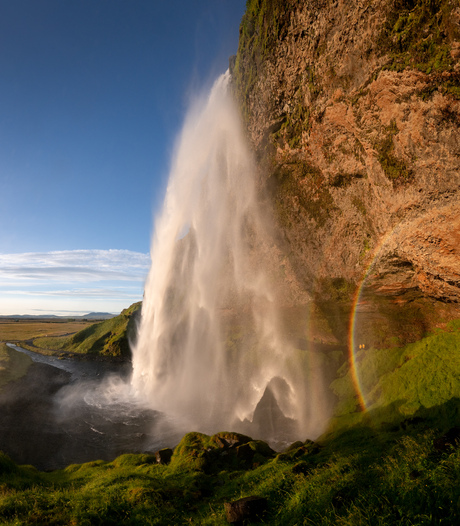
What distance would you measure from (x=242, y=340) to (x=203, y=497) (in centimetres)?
2536

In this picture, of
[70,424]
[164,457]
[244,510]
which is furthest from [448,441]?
[70,424]

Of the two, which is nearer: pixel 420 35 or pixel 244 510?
pixel 244 510

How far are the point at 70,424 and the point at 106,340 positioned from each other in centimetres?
4049

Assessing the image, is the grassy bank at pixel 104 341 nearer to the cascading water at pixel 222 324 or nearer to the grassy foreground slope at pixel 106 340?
the grassy foreground slope at pixel 106 340

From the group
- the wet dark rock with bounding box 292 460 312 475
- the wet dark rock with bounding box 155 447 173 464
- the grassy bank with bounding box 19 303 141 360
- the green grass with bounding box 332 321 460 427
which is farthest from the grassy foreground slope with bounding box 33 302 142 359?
the wet dark rock with bounding box 292 460 312 475

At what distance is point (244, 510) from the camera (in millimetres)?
7199

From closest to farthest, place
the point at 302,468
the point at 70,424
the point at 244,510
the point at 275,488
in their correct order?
the point at 244,510
the point at 275,488
the point at 302,468
the point at 70,424

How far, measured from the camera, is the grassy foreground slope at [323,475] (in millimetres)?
6364

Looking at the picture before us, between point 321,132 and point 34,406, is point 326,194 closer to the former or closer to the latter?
point 321,132

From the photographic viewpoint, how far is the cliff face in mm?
11289

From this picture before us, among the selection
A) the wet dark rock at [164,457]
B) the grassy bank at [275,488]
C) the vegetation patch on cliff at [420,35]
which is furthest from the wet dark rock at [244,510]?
the vegetation patch on cliff at [420,35]

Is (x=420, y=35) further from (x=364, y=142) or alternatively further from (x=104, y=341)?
(x=104, y=341)

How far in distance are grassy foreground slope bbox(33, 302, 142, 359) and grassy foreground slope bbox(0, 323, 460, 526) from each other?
4577 centimetres

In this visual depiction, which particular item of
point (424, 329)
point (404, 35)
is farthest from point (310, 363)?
Answer: point (404, 35)
